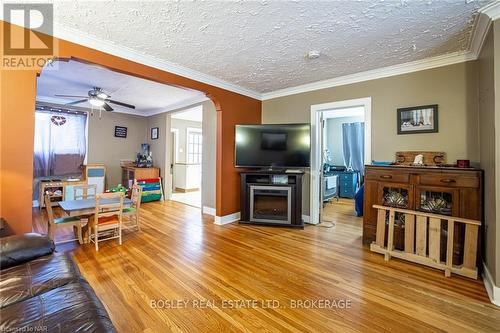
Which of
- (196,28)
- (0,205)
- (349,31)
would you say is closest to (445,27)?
(349,31)

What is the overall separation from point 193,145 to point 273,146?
14.8 feet

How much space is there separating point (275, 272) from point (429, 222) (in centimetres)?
179

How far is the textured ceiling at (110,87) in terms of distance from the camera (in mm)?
3592

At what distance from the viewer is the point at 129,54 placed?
2.71 metres

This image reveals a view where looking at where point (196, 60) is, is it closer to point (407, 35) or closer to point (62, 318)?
A: point (407, 35)

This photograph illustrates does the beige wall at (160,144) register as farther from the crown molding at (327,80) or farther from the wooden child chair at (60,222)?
the wooden child chair at (60,222)

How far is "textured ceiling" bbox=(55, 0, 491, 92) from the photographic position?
1.93 meters

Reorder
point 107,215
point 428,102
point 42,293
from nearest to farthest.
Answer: point 42,293
point 428,102
point 107,215

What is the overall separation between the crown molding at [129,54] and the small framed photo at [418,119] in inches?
106

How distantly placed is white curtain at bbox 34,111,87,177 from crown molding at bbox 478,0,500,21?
23.7ft

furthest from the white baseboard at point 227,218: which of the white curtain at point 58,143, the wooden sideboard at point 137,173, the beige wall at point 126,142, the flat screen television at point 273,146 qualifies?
the white curtain at point 58,143

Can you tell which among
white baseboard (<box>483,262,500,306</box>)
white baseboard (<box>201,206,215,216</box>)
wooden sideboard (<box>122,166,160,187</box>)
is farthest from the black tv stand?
wooden sideboard (<box>122,166,160,187</box>)

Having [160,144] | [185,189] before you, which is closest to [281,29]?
[160,144]

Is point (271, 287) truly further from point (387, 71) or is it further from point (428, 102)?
point (387, 71)
